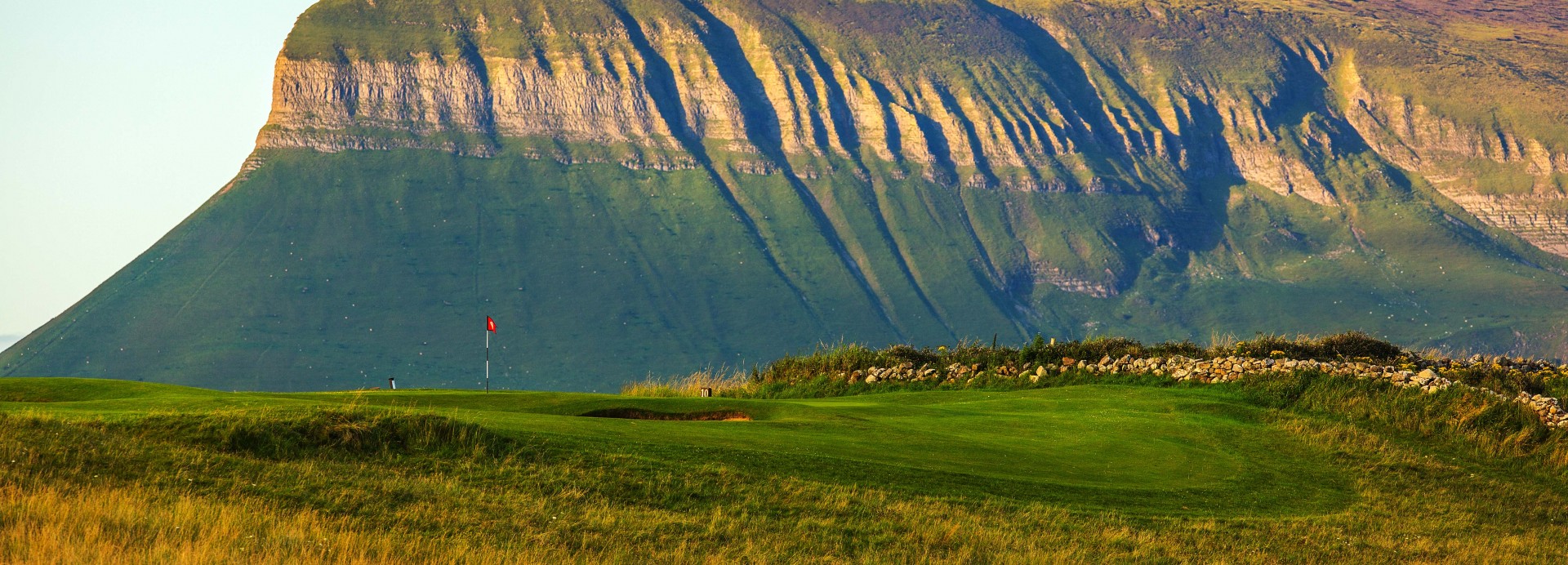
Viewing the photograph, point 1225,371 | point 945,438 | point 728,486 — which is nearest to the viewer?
point 728,486

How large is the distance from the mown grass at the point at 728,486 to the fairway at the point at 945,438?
0.08m

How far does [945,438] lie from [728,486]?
534cm

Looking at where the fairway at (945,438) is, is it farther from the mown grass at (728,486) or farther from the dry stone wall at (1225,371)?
the dry stone wall at (1225,371)

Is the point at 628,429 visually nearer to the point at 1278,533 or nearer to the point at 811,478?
the point at 811,478

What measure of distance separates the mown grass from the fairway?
3.0 inches

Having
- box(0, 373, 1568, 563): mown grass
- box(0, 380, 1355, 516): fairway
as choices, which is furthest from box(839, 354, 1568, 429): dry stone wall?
box(0, 380, 1355, 516): fairway

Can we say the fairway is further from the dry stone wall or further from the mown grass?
the dry stone wall

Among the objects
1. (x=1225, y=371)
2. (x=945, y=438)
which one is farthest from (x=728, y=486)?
(x=1225, y=371)

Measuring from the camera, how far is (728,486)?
18203 millimetres

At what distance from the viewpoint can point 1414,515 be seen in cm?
2133

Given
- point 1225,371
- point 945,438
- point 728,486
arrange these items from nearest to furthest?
point 728,486
point 945,438
point 1225,371

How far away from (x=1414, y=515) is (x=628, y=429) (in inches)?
423

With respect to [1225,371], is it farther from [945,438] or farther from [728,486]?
[728,486]

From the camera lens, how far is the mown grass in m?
15.2
